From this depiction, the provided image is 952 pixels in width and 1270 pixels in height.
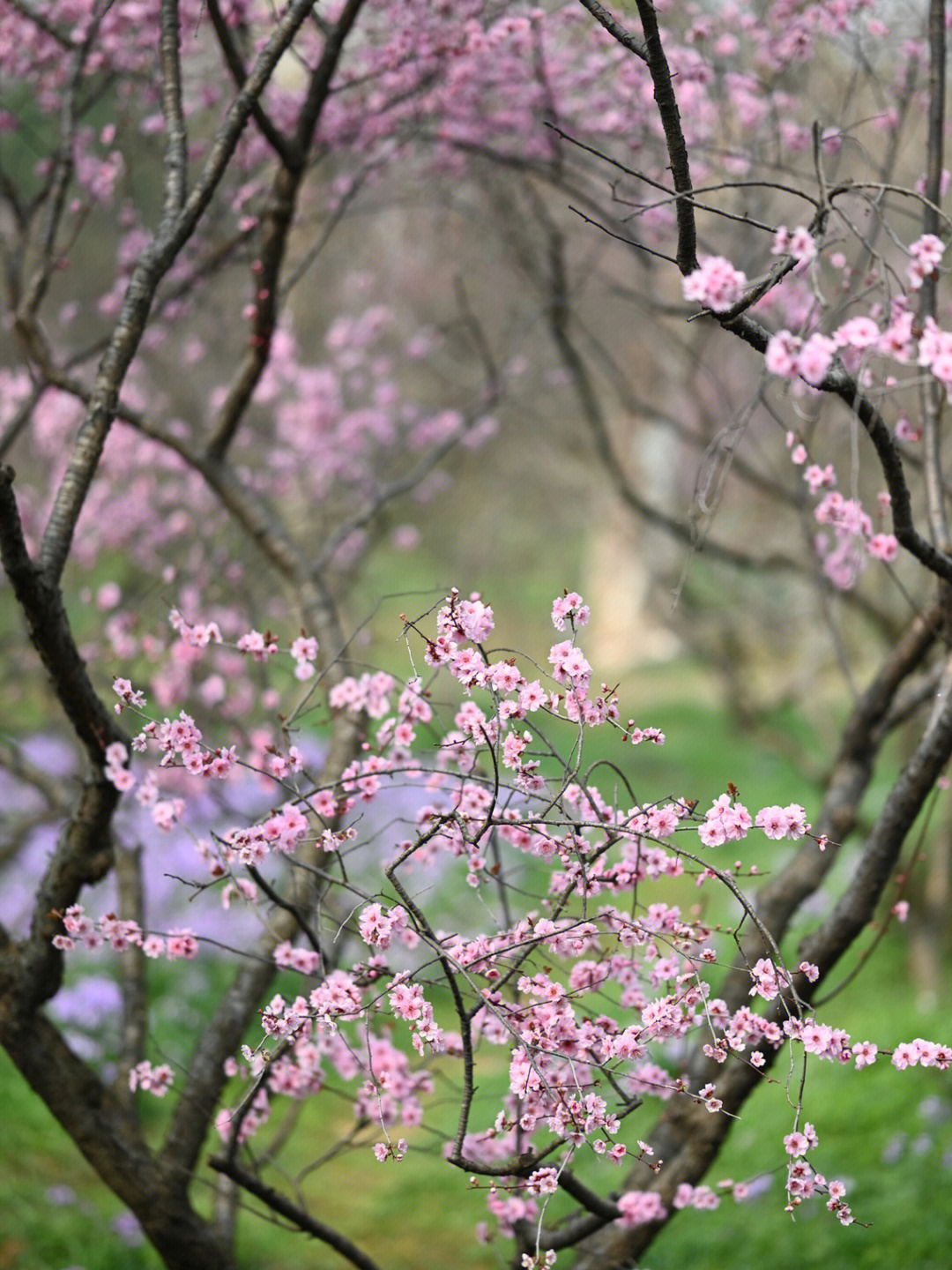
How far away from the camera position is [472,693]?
82.7 inches

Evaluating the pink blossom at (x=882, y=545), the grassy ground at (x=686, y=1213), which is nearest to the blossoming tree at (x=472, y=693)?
the pink blossom at (x=882, y=545)

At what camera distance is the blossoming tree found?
6.25ft

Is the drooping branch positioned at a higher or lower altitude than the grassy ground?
higher

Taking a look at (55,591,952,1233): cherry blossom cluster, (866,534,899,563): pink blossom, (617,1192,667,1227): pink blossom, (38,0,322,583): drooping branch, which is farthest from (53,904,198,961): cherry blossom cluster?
(866,534,899,563): pink blossom

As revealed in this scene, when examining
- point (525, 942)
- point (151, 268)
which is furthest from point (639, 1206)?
point (151, 268)

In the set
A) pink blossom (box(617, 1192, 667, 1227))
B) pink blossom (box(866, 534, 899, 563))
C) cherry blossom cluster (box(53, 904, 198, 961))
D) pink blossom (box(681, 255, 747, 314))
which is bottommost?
pink blossom (box(617, 1192, 667, 1227))

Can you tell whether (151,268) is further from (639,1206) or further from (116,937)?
(639,1206)

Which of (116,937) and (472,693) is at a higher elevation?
(472,693)

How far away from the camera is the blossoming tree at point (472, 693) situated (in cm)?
191

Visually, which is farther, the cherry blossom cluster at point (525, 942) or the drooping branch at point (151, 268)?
the drooping branch at point (151, 268)

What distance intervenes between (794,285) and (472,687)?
11.7ft

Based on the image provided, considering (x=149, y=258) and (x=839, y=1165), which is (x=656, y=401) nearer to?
(x=839, y=1165)

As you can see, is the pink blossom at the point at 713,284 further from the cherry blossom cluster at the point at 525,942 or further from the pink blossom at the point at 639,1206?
the pink blossom at the point at 639,1206

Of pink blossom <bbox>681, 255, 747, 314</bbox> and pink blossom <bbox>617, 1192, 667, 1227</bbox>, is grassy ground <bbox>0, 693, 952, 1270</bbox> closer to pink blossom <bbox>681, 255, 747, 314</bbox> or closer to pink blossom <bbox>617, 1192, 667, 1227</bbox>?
pink blossom <bbox>617, 1192, 667, 1227</bbox>
